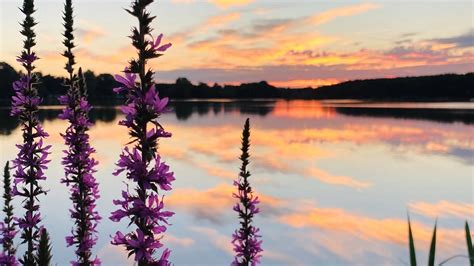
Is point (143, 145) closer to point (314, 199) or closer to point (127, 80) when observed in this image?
point (127, 80)

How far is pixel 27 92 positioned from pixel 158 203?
352 cm

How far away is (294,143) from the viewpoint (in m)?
46.7

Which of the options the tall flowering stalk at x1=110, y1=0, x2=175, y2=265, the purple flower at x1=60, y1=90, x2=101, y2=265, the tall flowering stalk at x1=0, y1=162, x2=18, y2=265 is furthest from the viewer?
the tall flowering stalk at x1=0, y1=162, x2=18, y2=265

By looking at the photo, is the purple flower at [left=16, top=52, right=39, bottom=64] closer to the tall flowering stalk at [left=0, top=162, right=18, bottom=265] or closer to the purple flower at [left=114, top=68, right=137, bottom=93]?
the tall flowering stalk at [left=0, top=162, right=18, bottom=265]

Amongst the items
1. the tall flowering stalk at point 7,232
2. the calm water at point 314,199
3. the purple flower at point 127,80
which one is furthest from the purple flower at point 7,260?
the calm water at point 314,199

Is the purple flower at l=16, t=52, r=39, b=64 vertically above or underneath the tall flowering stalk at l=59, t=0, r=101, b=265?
above

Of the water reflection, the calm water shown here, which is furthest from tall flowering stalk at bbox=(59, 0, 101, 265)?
the water reflection

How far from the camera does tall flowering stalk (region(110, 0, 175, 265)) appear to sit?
3297mm

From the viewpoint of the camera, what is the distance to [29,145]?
5.84 meters

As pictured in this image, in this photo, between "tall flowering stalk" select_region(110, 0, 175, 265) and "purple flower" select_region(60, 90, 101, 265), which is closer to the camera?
"tall flowering stalk" select_region(110, 0, 175, 265)

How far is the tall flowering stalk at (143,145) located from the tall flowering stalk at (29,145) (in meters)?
2.87

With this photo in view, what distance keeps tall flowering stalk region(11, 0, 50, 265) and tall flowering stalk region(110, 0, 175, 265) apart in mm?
2875

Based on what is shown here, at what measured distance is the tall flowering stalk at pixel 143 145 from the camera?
3.30 metres

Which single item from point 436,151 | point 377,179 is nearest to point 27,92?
point 377,179
